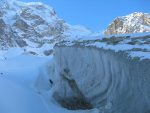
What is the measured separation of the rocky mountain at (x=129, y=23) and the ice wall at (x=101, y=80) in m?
51.7

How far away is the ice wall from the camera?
7734mm

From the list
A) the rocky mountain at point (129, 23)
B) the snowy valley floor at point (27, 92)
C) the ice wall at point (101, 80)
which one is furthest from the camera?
the rocky mountain at point (129, 23)

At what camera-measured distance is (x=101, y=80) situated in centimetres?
1009

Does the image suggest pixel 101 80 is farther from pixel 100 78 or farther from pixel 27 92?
pixel 27 92

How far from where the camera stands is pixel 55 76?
13.9 metres

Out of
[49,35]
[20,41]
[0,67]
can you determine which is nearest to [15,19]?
[49,35]

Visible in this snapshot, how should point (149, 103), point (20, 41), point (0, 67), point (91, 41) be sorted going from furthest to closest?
point (20, 41)
point (0, 67)
point (91, 41)
point (149, 103)

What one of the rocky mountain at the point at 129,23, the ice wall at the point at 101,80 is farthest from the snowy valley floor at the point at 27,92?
the rocky mountain at the point at 129,23

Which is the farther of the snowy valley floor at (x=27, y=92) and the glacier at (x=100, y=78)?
the snowy valley floor at (x=27, y=92)

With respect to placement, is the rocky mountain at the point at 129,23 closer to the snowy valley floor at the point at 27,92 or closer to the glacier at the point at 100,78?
the snowy valley floor at the point at 27,92

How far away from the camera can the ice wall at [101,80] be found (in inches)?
305

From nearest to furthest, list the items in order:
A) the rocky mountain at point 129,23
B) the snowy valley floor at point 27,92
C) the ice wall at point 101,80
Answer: the ice wall at point 101,80
the snowy valley floor at point 27,92
the rocky mountain at point 129,23

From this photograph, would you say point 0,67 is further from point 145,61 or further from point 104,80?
point 145,61

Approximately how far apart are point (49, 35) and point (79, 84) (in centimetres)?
17599
